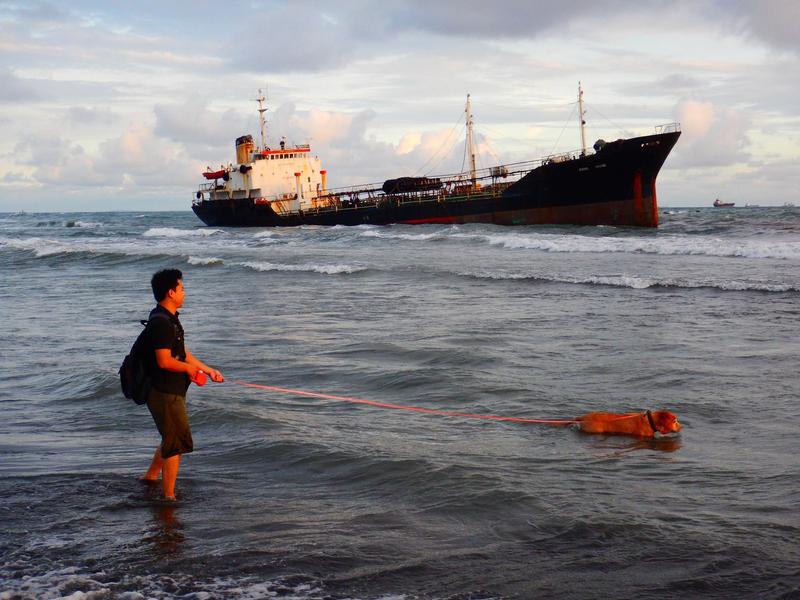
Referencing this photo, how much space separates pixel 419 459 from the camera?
5.33 meters

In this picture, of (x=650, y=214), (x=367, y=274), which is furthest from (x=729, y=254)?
(x=650, y=214)

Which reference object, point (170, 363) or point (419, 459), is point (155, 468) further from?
point (419, 459)

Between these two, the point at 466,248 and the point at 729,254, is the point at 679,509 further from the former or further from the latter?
the point at 466,248

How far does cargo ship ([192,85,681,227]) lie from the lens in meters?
36.1

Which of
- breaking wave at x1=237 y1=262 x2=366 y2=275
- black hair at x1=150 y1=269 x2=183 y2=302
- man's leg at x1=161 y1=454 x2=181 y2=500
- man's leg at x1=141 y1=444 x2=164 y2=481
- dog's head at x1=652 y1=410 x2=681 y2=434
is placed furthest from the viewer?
breaking wave at x1=237 y1=262 x2=366 y2=275

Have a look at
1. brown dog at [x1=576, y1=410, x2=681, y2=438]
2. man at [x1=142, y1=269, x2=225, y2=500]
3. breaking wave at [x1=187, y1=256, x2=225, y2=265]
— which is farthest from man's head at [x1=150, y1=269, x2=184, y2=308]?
breaking wave at [x1=187, y1=256, x2=225, y2=265]

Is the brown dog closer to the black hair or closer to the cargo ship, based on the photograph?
the black hair

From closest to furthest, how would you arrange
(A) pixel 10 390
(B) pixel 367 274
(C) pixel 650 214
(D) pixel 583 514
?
1. (D) pixel 583 514
2. (A) pixel 10 390
3. (B) pixel 367 274
4. (C) pixel 650 214

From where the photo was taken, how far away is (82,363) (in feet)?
29.9

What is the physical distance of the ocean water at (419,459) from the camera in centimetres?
361

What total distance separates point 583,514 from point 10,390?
5.81 m

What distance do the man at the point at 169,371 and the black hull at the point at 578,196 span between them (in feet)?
109

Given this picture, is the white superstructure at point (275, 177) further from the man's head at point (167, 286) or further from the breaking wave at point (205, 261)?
the man's head at point (167, 286)

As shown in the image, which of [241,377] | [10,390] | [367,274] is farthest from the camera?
[367,274]
